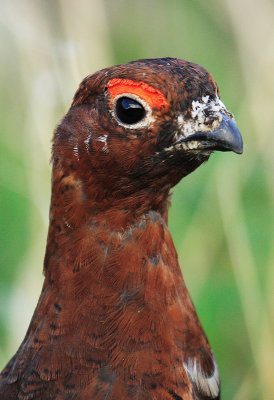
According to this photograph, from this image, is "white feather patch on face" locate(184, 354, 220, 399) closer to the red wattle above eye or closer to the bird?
the bird

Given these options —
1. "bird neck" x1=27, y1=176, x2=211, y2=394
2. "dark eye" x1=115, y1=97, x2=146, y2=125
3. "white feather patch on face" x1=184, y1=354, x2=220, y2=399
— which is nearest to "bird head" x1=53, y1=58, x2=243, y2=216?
"dark eye" x1=115, y1=97, x2=146, y2=125

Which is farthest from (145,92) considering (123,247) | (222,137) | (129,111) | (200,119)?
(123,247)

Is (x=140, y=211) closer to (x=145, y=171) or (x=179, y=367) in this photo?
(x=145, y=171)

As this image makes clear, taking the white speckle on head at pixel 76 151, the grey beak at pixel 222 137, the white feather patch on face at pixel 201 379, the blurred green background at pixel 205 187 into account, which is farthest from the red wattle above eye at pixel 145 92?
the blurred green background at pixel 205 187

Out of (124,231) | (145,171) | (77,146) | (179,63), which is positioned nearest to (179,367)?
(124,231)

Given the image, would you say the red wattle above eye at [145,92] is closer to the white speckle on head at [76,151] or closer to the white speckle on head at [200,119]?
the white speckle on head at [200,119]

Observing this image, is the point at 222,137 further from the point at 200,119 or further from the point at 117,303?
the point at 117,303
